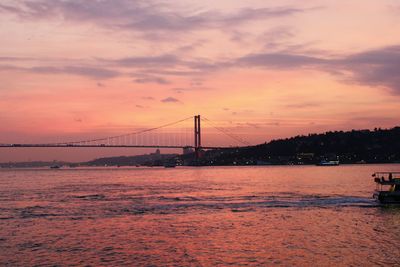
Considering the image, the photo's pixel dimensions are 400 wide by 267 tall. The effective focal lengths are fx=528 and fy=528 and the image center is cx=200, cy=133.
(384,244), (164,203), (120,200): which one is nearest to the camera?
(384,244)

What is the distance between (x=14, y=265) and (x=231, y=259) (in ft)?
32.6

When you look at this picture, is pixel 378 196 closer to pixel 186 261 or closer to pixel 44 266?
pixel 186 261

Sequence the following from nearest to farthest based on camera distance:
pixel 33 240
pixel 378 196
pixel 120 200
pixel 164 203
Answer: pixel 33 240
pixel 378 196
pixel 164 203
pixel 120 200

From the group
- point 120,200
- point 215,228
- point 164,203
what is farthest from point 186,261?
Result: point 120,200

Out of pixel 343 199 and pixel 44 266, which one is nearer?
pixel 44 266

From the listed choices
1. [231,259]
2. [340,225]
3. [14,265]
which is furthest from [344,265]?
[14,265]

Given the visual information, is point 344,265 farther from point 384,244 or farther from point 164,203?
point 164,203

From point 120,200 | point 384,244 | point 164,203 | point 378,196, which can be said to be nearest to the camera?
point 384,244

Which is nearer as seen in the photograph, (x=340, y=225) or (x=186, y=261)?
(x=186, y=261)

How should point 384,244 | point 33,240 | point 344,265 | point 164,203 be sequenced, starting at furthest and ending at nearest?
point 164,203
point 33,240
point 384,244
point 344,265

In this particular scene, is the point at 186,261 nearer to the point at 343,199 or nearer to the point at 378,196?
the point at 378,196

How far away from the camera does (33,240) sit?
100.0 feet

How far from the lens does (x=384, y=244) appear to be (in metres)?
28.5

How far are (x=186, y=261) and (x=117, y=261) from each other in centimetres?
320
